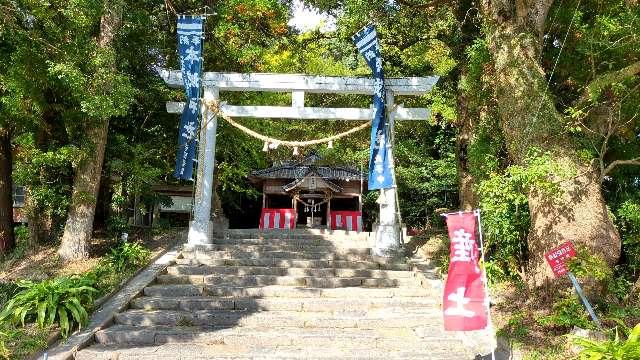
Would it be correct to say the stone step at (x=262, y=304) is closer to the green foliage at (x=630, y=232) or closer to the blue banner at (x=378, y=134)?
the blue banner at (x=378, y=134)

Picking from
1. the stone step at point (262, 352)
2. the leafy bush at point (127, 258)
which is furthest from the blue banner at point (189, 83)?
the stone step at point (262, 352)

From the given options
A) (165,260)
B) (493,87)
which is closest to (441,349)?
(493,87)

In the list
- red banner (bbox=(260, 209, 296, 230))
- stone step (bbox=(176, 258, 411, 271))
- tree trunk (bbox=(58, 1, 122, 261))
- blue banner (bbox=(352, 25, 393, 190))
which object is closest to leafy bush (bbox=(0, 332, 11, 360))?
tree trunk (bbox=(58, 1, 122, 261))

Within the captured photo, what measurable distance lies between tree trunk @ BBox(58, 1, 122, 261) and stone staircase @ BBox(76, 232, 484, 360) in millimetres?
2217

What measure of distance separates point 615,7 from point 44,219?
13670mm

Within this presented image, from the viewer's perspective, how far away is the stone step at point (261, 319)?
295 inches

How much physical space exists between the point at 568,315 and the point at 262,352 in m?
4.35

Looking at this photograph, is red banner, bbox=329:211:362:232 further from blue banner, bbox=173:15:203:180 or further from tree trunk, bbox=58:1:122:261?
tree trunk, bbox=58:1:122:261

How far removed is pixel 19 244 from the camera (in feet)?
38.9

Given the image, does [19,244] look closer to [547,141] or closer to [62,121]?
[62,121]

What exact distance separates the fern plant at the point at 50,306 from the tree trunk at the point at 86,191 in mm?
2915

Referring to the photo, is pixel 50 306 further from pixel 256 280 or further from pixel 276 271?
pixel 276 271

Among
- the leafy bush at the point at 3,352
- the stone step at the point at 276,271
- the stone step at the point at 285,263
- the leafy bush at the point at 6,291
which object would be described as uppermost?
the stone step at the point at 285,263

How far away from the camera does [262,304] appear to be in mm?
8180
